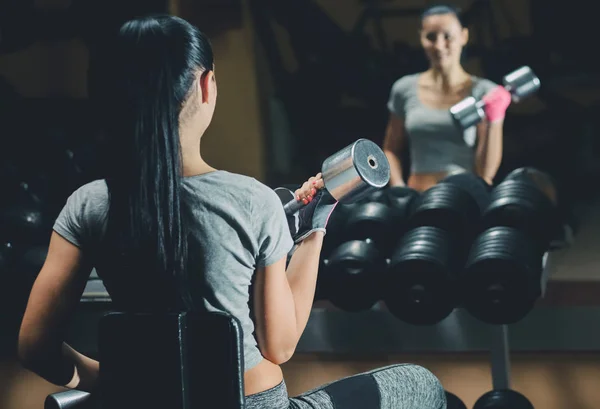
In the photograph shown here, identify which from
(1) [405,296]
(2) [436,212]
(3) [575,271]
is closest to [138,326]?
(1) [405,296]

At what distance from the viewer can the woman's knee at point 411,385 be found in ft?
4.56

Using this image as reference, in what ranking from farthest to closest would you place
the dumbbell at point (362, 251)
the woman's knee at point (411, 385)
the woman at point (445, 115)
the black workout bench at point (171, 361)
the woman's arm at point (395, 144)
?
the woman's arm at point (395, 144), the woman at point (445, 115), the dumbbell at point (362, 251), the woman's knee at point (411, 385), the black workout bench at point (171, 361)

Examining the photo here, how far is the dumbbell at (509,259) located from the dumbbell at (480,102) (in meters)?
0.53

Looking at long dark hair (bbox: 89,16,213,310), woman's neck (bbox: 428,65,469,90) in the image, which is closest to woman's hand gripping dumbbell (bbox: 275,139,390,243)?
long dark hair (bbox: 89,16,213,310)

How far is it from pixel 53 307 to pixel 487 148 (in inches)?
88.4

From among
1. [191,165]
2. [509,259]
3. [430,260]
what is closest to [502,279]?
[509,259]

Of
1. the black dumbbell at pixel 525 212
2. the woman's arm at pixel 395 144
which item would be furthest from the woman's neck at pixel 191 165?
the woman's arm at pixel 395 144

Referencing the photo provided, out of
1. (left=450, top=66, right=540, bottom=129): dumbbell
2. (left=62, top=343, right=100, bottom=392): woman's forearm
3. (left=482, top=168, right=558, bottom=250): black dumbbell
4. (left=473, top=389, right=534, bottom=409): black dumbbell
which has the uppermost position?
(left=62, top=343, right=100, bottom=392): woman's forearm

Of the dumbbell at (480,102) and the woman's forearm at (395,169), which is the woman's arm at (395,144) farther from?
the dumbbell at (480,102)

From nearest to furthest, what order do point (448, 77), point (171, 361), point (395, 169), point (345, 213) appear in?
point (171, 361)
point (345, 213)
point (448, 77)
point (395, 169)

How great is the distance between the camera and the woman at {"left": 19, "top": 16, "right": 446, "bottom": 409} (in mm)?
1206

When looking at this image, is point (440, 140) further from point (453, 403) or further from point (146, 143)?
point (146, 143)

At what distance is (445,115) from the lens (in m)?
3.23

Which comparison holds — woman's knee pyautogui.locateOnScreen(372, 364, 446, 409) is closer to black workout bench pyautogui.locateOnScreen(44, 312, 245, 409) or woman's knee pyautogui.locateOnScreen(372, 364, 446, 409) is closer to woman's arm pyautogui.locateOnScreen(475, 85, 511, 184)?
black workout bench pyautogui.locateOnScreen(44, 312, 245, 409)
